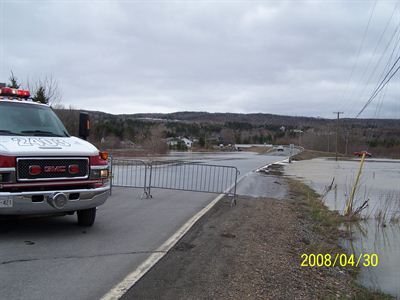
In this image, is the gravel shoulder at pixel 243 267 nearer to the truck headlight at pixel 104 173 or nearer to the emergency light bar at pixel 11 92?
the truck headlight at pixel 104 173

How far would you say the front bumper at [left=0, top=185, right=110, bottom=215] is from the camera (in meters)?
6.59

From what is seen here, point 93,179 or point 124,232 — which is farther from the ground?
point 93,179

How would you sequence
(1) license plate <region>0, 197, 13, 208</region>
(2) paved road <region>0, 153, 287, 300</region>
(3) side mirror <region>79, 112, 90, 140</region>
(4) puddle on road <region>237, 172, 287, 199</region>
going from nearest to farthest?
(2) paved road <region>0, 153, 287, 300</region> → (1) license plate <region>0, 197, 13, 208</region> → (3) side mirror <region>79, 112, 90, 140</region> → (4) puddle on road <region>237, 172, 287, 199</region>

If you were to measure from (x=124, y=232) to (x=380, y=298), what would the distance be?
14.3 ft

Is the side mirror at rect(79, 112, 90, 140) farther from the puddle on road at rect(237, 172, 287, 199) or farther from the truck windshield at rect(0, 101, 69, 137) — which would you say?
the puddle on road at rect(237, 172, 287, 199)

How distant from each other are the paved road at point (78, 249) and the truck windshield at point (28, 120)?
68.8 inches

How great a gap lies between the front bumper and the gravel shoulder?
1692 mm

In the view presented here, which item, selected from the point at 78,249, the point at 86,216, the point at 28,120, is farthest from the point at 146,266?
the point at 28,120

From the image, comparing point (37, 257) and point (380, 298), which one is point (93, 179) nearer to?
point (37, 257)

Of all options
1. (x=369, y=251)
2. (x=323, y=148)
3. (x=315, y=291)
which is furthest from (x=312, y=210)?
(x=323, y=148)

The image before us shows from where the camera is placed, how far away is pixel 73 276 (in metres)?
5.41

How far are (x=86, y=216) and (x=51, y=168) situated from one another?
4.94ft

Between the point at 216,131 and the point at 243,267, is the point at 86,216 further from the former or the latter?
the point at 216,131

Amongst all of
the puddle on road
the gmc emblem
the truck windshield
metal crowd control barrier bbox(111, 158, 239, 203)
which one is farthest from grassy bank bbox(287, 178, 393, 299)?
the truck windshield
